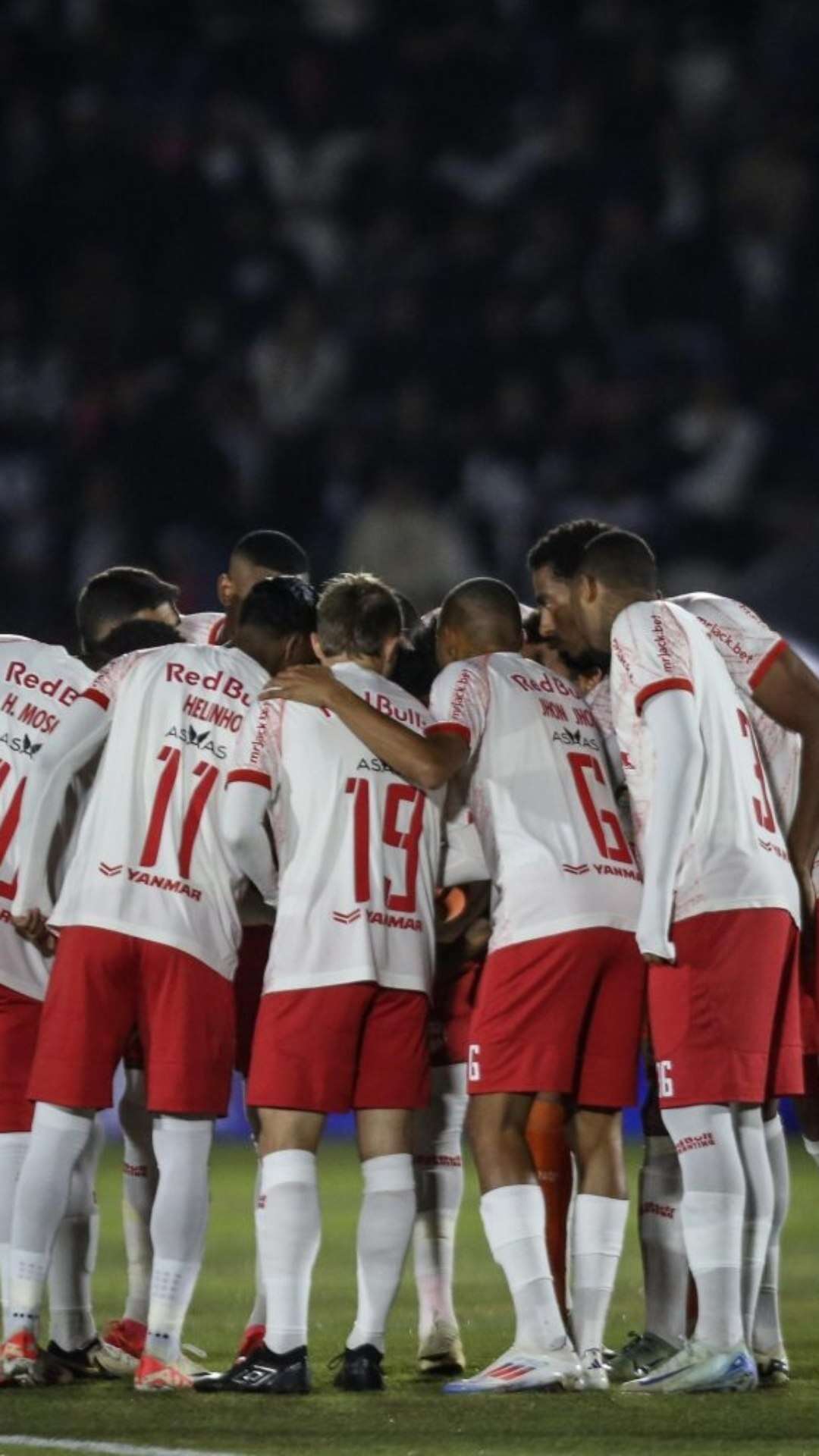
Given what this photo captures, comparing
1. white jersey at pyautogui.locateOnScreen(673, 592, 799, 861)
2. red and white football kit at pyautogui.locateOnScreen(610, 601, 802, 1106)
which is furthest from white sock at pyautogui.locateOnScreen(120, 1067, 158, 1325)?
white jersey at pyautogui.locateOnScreen(673, 592, 799, 861)

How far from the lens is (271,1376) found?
225 inches

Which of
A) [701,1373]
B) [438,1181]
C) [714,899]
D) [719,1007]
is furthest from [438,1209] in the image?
[714,899]

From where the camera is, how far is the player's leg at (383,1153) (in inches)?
229

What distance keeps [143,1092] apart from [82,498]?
8.56 m

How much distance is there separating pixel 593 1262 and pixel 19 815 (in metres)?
1.89

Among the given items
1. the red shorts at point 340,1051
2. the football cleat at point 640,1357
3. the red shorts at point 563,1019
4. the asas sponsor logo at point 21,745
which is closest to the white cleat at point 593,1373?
the football cleat at point 640,1357

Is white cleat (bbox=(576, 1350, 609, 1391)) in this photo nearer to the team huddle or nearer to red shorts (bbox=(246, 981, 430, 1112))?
the team huddle

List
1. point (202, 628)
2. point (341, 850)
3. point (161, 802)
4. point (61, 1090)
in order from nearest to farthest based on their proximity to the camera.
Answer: point (61, 1090)
point (341, 850)
point (161, 802)
point (202, 628)

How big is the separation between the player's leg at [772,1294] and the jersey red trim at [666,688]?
3.67 ft

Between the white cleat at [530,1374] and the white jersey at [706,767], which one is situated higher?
the white jersey at [706,767]

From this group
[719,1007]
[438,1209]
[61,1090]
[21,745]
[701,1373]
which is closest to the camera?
[701,1373]

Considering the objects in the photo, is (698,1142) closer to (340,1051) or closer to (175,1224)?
(340,1051)

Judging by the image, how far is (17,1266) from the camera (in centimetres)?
580

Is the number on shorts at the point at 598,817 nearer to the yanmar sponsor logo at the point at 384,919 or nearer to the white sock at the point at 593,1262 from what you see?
the yanmar sponsor logo at the point at 384,919
